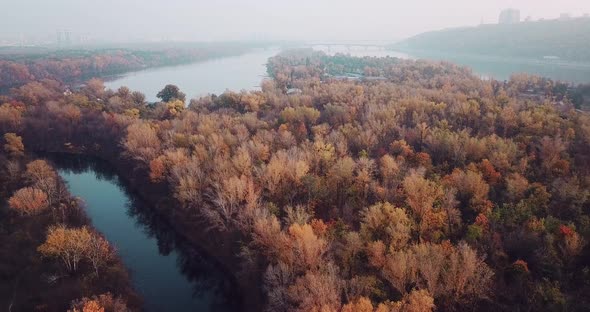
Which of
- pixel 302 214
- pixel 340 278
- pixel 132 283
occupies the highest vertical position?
pixel 302 214

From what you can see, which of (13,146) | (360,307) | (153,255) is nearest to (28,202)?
(153,255)

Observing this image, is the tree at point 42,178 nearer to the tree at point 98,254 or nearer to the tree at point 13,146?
the tree at point 98,254

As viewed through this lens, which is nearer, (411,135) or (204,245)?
(204,245)

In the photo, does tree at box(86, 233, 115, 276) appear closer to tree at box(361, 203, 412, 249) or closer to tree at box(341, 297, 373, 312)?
tree at box(341, 297, 373, 312)

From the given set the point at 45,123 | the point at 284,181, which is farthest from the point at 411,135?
the point at 45,123

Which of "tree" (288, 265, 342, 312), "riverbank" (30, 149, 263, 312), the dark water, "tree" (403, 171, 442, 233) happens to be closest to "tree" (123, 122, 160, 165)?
"riverbank" (30, 149, 263, 312)

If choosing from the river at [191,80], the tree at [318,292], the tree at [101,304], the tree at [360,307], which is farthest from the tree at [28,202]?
the river at [191,80]

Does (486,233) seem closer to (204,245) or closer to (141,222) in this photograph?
(204,245)
